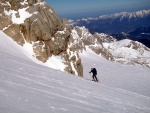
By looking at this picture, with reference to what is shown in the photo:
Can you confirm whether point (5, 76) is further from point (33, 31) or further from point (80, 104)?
point (33, 31)

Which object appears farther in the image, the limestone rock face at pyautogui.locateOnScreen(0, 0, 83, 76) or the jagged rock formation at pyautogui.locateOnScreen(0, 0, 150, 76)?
the jagged rock formation at pyautogui.locateOnScreen(0, 0, 150, 76)

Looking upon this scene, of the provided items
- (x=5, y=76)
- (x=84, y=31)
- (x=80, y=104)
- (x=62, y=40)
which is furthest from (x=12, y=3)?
(x=84, y=31)

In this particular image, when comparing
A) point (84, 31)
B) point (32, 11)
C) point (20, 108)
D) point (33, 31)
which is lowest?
point (20, 108)

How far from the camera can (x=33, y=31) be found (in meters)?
45.1

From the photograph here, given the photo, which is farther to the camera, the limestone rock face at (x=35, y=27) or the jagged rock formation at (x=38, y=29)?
the jagged rock formation at (x=38, y=29)

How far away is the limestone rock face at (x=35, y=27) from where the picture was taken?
139 ft

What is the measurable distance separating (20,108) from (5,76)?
5.49 m

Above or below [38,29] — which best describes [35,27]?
above

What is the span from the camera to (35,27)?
45.3 m

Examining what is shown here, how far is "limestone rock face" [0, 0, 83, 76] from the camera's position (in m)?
42.3

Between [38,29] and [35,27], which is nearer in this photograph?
[35,27]

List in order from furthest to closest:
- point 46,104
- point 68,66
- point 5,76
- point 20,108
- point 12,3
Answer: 1. point 68,66
2. point 12,3
3. point 5,76
4. point 46,104
5. point 20,108

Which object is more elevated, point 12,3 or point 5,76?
point 12,3

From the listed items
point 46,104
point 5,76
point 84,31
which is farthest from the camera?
point 84,31
